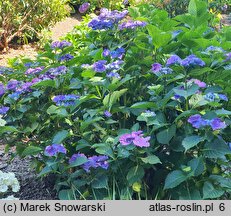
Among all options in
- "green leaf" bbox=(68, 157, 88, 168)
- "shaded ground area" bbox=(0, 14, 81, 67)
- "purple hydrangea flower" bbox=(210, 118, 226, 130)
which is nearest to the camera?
"purple hydrangea flower" bbox=(210, 118, 226, 130)

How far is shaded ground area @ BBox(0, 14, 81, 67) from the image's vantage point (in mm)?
6574

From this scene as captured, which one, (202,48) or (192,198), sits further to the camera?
(202,48)

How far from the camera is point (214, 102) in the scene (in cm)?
213

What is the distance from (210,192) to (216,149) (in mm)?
186

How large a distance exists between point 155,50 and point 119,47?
8.4 inches

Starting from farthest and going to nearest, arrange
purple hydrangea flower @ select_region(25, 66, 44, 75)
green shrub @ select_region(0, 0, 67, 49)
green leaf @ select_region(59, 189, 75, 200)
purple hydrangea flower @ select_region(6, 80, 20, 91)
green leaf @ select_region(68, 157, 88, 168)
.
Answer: green shrub @ select_region(0, 0, 67, 49)
purple hydrangea flower @ select_region(25, 66, 44, 75)
purple hydrangea flower @ select_region(6, 80, 20, 91)
green leaf @ select_region(59, 189, 75, 200)
green leaf @ select_region(68, 157, 88, 168)

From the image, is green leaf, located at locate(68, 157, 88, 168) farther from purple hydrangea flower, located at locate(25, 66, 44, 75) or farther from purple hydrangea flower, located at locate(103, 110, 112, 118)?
purple hydrangea flower, located at locate(25, 66, 44, 75)

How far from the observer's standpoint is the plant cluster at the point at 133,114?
2.18 meters

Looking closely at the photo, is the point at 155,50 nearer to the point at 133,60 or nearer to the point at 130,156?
the point at 133,60

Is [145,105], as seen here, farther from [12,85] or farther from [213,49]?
[12,85]

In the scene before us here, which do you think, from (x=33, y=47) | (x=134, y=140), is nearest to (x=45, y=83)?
(x=134, y=140)

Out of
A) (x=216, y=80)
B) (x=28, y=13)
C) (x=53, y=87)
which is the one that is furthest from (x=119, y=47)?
(x=28, y=13)

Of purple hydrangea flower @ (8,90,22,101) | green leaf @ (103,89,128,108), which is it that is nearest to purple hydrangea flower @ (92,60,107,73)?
green leaf @ (103,89,128,108)

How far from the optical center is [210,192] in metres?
2.15
